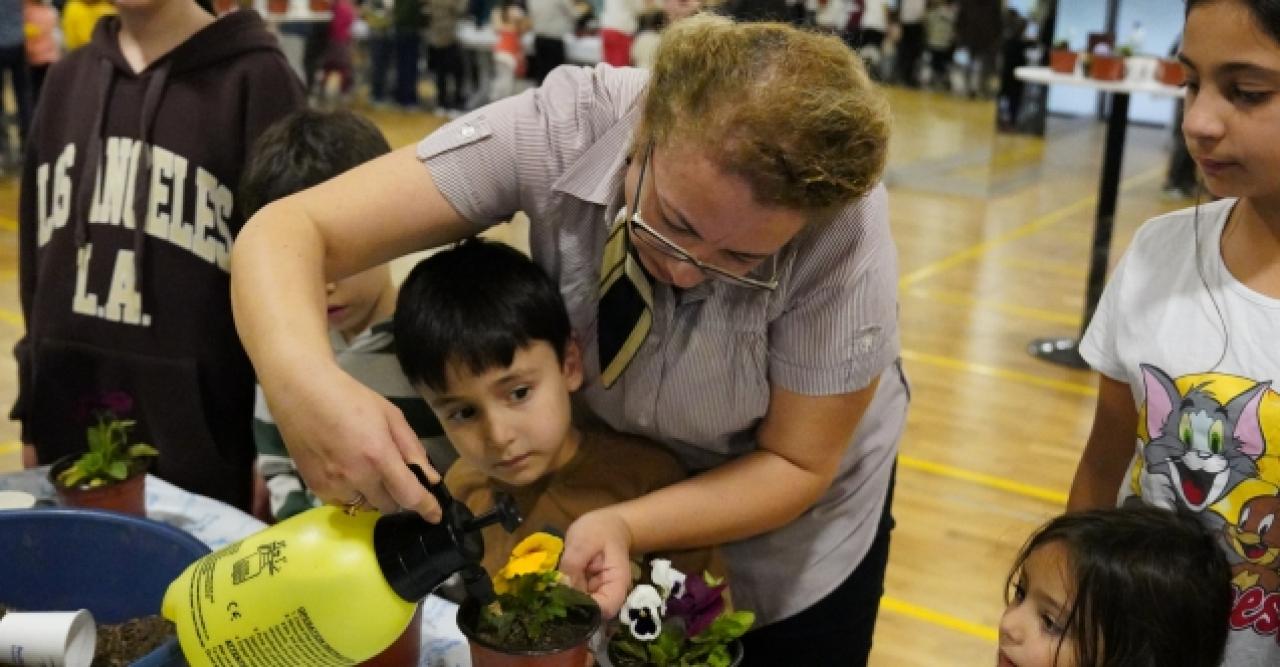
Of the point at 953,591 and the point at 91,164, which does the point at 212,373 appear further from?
the point at 953,591

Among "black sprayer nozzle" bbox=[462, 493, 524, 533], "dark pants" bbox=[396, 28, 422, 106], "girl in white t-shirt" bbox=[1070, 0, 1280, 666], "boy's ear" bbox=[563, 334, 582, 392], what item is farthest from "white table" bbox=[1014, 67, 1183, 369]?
"dark pants" bbox=[396, 28, 422, 106]

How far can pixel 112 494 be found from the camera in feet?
4.50

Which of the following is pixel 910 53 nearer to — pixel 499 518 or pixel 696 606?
pixel 696 606

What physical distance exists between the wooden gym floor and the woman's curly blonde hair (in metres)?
0.15

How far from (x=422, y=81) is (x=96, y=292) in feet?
29.4

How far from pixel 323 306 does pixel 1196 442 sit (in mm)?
844

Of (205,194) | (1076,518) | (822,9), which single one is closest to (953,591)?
(1076,518)

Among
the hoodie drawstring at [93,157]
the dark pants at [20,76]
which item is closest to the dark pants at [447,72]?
the dark pants at [20,76]

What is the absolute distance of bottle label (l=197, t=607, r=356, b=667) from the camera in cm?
89

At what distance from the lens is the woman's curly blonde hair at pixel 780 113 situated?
99 centimetres

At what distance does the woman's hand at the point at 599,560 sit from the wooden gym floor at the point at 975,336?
0.48 meters

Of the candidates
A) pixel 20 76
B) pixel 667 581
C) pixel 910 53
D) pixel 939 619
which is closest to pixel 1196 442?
pixel 667 581

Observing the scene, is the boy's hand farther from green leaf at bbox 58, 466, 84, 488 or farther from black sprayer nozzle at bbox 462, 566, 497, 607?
green leaf at bbox 58, 466, 84, 488

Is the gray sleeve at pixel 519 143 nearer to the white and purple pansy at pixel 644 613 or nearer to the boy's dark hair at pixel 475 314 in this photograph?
the boy's dark hair at pixel 475 314
